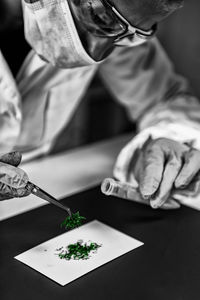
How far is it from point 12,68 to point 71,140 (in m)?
1.11

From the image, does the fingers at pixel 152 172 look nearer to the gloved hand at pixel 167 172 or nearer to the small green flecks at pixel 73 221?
the gloved hand at pixel 167 172

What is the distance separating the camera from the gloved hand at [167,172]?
111cm

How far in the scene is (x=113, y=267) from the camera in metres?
0.88

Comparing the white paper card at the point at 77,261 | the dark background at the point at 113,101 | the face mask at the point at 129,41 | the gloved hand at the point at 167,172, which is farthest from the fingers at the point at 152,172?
the dark background at the point at 113,101

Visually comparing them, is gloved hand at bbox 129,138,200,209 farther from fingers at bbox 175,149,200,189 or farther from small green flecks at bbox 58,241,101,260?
small green flecks at bbox 58,241,101,260

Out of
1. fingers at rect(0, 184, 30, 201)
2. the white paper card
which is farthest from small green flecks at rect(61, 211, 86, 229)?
fingers at rect(0, 184, 30, 201)

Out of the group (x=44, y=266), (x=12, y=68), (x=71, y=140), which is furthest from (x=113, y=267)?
(x=71, y=140)

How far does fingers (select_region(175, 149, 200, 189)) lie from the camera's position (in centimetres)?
115

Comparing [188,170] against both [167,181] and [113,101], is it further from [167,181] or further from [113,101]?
[113,101]

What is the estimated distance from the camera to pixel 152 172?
44.2 inches

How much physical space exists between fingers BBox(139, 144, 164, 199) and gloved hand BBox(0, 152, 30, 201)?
0.32 m

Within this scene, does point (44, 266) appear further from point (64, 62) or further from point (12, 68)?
point (12, 68)

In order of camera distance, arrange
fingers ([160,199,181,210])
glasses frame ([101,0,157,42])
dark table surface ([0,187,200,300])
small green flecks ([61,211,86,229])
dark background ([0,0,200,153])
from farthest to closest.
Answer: dark background ([0,0,200,153]) → fingers ([160,199,181,210]) → small green flecks ([61,211,86,229]) → glasses frame ([101,0,157,42]) → dark table surface ([0,187,200,300])

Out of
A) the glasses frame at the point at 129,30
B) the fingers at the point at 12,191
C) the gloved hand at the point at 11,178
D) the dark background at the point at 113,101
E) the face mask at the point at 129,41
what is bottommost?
the dark background at the point at 113,101
